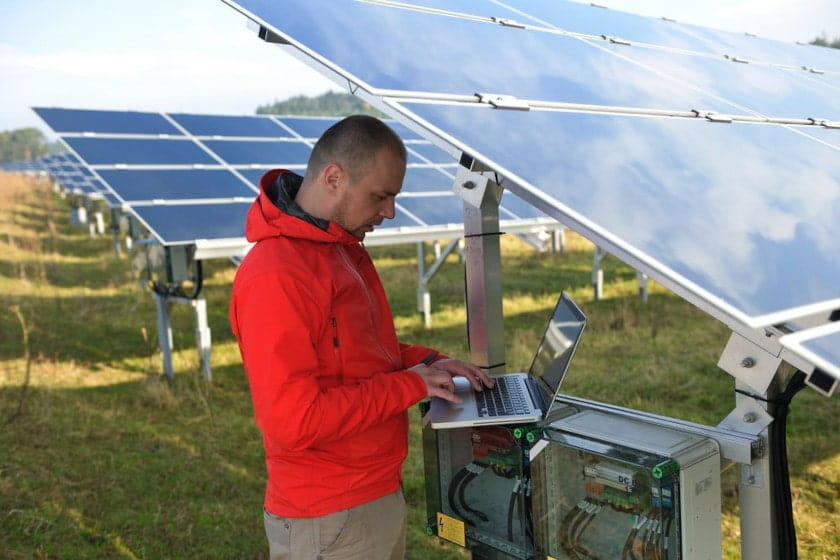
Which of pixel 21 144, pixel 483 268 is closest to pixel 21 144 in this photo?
pixel 21 144

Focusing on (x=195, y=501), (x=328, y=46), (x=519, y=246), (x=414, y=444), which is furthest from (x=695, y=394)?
A: (x=519, y=246)

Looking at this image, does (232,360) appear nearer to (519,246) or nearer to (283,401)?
(283,401)

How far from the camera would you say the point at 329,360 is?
6.96 ft

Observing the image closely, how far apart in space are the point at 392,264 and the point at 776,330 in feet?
40.5

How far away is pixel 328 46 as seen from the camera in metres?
2.15

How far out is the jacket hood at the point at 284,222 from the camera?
83.0 inches

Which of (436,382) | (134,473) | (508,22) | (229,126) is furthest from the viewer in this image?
(229,126)

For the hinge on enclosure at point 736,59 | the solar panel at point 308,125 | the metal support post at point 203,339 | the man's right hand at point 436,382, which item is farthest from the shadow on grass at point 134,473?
the solar panel at point 308,125

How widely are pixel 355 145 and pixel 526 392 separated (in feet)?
3.37

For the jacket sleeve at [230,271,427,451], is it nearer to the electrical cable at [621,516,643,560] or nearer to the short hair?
the short hair

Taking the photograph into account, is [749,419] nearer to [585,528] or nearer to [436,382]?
[585,528]

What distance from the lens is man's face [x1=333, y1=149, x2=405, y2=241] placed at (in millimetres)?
2150

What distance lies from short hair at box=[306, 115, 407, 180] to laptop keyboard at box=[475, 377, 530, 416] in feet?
2.74

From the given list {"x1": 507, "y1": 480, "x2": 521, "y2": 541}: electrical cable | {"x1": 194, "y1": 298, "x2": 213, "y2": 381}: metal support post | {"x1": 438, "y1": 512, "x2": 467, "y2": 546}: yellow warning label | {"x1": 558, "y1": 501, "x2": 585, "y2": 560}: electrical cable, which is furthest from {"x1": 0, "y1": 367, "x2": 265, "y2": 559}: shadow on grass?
{"x1": 558, "y1": 501, "x2": 585, "y2": 560}: electrical cable
